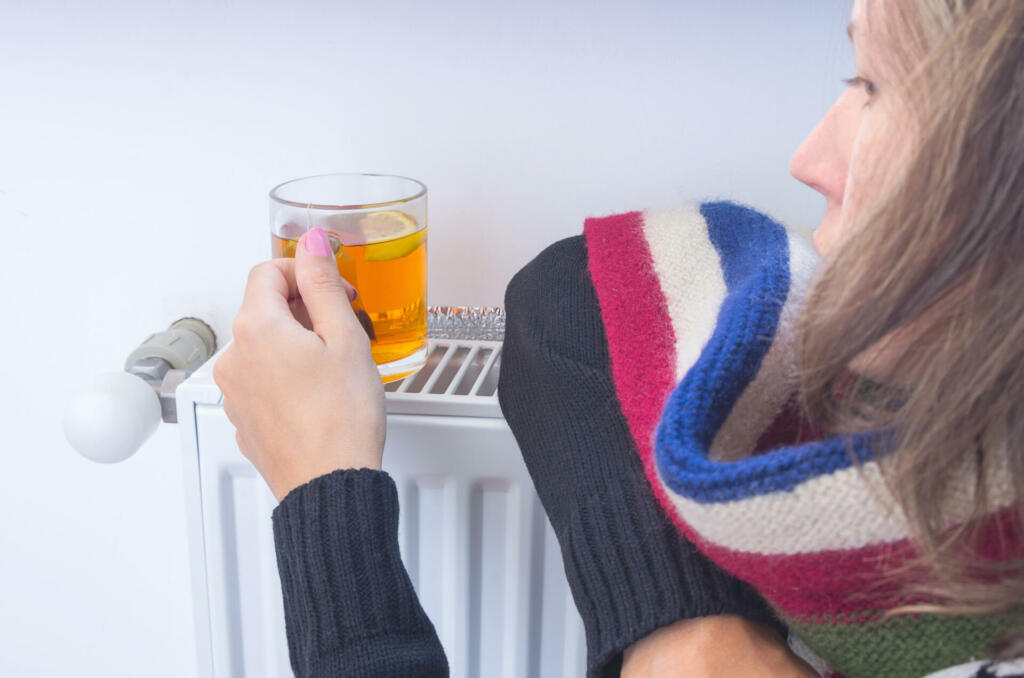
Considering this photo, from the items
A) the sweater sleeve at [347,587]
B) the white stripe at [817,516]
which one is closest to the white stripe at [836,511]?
the white stripe at [817,516]

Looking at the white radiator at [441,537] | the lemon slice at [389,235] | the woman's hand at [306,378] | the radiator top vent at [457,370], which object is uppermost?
the lemon slice at [389,235]

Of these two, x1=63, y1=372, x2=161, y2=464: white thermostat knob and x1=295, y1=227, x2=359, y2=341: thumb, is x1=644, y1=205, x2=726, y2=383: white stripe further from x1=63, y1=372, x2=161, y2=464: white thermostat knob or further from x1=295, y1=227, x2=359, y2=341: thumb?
x1=63, y1=372, x2=161, y2=464: white thermostat knob

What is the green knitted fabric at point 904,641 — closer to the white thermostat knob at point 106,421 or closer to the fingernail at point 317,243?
the fingernail at point 317,243

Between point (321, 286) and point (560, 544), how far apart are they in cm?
19

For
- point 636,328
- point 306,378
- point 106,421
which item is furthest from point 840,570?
point 106,421

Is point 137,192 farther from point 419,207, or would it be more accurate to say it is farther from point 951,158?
point 951,158

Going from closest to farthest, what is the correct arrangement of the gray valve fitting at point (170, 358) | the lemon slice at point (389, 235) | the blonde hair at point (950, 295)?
the blonde hair at point (950, 295)
the lemon slice at point (389, 235)
the gray valve fitting at point (170, 358)

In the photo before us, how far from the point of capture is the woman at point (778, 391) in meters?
0.30

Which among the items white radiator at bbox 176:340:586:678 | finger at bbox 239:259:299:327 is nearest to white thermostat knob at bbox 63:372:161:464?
white radiator at bbox 176:340:586:678

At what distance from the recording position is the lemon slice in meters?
0.50

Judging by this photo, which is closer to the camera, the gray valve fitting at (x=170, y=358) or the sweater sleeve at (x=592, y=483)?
the sweater sleeve at (x=592, y=483)

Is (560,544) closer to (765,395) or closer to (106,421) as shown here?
(765,395)

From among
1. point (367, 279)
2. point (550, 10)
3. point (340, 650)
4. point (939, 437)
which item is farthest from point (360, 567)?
point (550, 10)

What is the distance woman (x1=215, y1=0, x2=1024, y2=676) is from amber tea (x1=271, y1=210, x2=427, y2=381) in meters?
0.02
